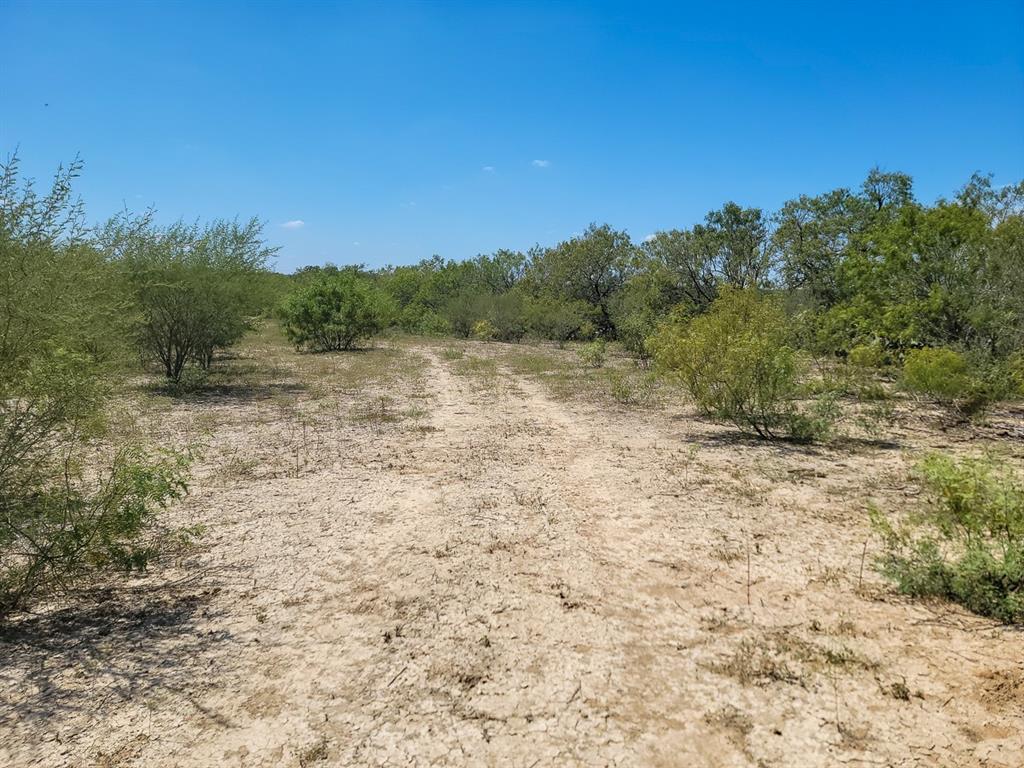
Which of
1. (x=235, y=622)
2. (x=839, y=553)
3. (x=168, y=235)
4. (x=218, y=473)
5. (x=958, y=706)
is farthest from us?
(x=168, y=235)

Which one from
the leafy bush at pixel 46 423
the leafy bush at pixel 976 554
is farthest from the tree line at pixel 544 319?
the leafy bush at pixel 976 554

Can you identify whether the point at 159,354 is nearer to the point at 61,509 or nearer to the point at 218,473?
the point at 218,473

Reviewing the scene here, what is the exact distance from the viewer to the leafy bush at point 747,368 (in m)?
9.46

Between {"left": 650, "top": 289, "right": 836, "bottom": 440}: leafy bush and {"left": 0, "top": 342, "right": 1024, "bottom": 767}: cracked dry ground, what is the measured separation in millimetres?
2458

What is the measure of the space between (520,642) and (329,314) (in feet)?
88.2

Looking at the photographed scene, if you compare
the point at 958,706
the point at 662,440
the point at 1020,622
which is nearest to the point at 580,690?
the point at 958,706

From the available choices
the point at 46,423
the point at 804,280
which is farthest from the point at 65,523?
the point at 804,280

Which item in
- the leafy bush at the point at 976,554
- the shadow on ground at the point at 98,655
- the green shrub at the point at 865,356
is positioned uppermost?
the green shrub at the point at 865,356

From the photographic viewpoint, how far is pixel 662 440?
970 centimetres

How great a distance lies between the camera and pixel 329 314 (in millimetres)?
28859

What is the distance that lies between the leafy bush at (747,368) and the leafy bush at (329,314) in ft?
69.9

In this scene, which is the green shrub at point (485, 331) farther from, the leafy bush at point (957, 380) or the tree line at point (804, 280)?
the leafy bush at point (957, 380)

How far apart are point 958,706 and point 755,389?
276 inches

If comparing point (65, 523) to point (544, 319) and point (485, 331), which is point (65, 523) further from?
point (485, 331)
